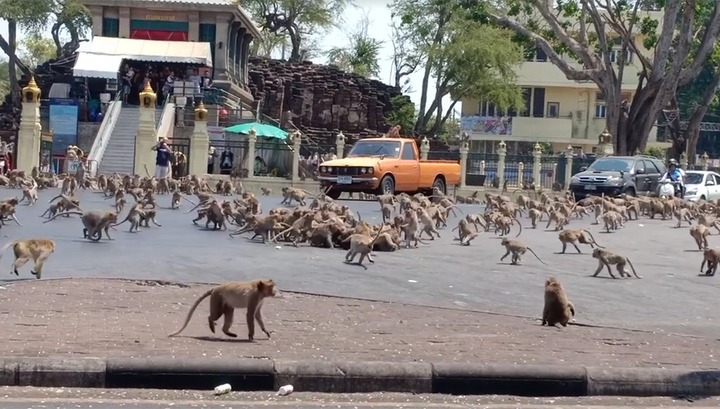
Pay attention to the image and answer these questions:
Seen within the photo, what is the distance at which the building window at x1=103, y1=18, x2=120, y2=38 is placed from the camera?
182 ft

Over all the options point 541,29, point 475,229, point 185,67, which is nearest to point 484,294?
point 475,229

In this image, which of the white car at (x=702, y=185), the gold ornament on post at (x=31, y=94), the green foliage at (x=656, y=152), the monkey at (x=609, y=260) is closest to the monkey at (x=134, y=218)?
the monkey at (x=609, y=260)

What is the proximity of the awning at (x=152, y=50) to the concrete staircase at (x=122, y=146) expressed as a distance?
5922 millimetres

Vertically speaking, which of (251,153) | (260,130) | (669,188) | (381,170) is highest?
(260,130)

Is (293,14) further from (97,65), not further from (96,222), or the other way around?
(96,222)

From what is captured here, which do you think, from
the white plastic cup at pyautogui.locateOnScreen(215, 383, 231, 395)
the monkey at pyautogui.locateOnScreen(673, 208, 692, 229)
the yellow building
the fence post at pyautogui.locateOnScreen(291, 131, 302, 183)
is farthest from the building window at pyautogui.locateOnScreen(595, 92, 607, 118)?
the white plastic cup at pyautogui.locateOnScreen(215, 383, 231, 395)

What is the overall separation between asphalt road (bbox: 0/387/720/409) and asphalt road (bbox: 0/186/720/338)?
3.09m

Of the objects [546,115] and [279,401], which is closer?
[279,401]

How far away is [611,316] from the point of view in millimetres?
12164

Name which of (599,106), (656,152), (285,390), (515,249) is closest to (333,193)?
(515,249)

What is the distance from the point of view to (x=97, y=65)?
160 ft

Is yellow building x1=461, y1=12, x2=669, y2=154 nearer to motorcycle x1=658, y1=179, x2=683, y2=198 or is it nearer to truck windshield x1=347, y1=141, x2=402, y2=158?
motorcycle x1=658, y1=179, x2=683, y2=198

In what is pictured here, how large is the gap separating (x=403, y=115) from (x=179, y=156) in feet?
102

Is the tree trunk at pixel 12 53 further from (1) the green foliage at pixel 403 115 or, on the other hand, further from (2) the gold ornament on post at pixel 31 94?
(2) the gold ornament on post at pixel 31 94
